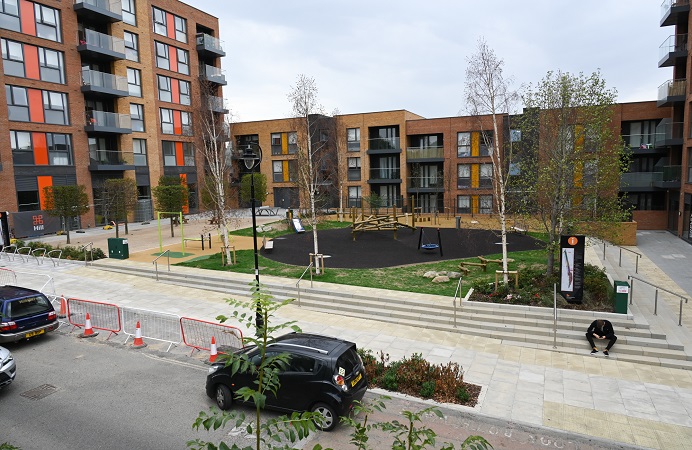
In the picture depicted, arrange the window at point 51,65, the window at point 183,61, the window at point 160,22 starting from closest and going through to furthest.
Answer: the window at point 51,65 < the window at point 160,22 < the window at point 183,61

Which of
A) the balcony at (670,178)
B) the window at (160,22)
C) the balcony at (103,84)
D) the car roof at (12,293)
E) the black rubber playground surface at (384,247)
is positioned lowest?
the black rubber playground surface at (384,247)

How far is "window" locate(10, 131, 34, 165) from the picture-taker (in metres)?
31.9

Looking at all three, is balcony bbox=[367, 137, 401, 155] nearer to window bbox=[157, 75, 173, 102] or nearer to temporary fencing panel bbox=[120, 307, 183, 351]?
window bbox=[157, 75, 173, 102]

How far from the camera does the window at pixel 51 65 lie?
33.3 m

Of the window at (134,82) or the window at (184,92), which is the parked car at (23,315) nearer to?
the window at (134,82)

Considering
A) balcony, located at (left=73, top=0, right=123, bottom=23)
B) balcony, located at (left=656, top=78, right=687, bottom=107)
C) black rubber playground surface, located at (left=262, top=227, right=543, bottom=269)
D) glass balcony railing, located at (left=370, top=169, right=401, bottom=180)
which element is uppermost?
balcony, located at (left=73, top=0, right=123, bottom=23)

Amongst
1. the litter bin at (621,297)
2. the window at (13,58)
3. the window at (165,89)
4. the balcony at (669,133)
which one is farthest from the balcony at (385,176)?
the litter bin at (621,297)

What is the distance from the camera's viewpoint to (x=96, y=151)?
37.5 meters

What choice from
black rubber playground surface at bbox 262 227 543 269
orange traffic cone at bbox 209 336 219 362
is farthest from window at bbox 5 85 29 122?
orange traffic cone at bbox 209 336 219 362

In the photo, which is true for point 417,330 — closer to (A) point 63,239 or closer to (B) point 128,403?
(B) point 128,403

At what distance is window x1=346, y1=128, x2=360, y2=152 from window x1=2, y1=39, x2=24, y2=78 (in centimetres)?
2816

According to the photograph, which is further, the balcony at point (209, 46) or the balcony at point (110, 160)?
the balcony at point (209, 46)

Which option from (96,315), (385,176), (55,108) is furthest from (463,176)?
(96,315)

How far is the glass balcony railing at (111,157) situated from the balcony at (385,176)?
74.0 feet
